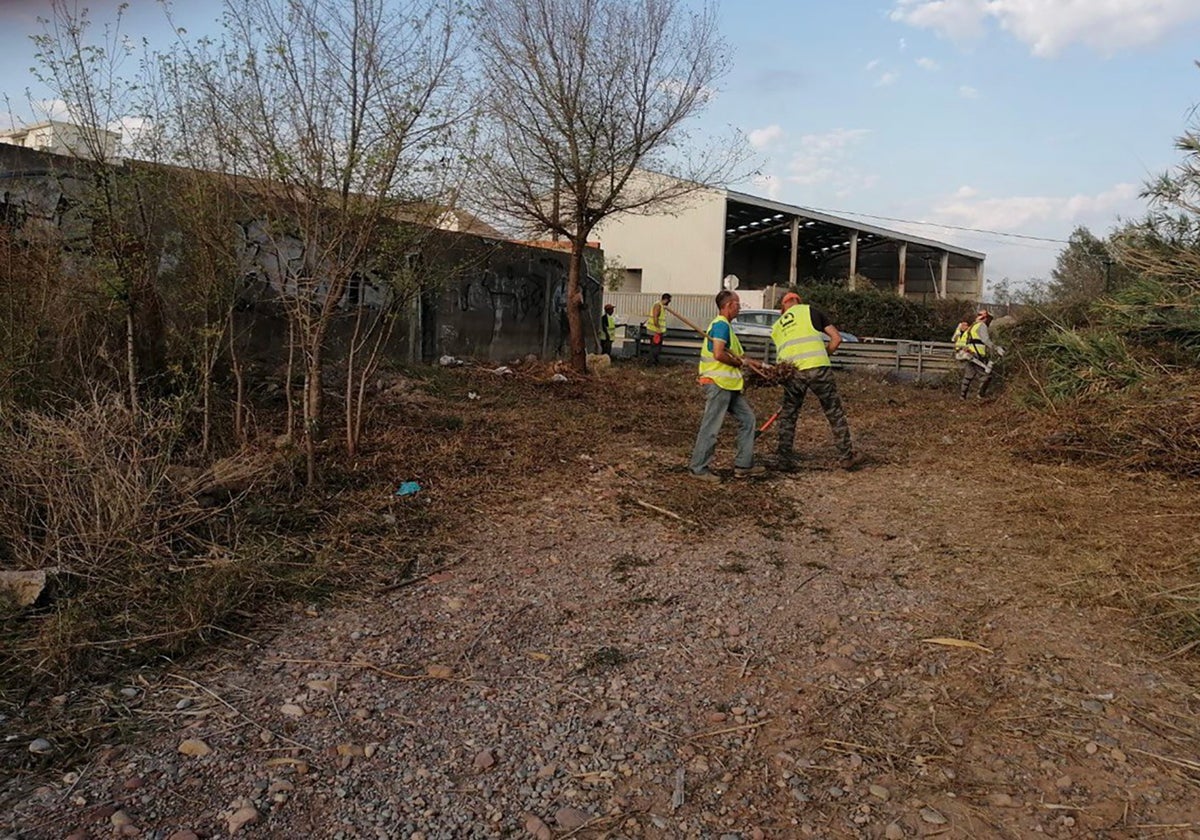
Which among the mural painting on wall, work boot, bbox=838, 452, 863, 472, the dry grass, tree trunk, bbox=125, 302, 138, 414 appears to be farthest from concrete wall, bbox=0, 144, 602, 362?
work boot, bbox=838, 452, 863, 472

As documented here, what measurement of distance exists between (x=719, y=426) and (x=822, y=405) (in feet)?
4.30

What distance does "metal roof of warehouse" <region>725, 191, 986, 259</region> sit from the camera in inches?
1280

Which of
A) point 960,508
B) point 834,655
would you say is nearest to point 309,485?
point 834,655

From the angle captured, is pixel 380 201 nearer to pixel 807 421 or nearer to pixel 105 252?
pixel 105 252

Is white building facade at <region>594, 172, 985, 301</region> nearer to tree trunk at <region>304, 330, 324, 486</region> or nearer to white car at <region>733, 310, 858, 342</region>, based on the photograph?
white car at <region>733, 310, 858, 342</region>

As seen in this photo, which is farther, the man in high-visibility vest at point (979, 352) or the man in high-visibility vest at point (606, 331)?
the man in high-visibility vest at point (606, 331)

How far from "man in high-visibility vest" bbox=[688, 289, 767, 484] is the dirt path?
1330mm

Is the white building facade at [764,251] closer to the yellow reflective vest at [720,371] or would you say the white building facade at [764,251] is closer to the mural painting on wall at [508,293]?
the mural painting on wall at [508,293]

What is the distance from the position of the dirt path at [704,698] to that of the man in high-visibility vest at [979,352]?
786 centimetres

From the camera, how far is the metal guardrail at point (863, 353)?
17.9 meters

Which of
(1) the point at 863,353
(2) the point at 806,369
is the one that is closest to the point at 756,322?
(1) the point at 863,353


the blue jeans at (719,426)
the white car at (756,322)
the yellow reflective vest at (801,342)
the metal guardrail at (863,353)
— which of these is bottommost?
the blue jeans at (719,426)

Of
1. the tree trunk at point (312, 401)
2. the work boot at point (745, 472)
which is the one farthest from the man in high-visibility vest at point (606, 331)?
the tree trunk at point (312, 401)

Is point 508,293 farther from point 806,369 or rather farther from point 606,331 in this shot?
point 806,369
